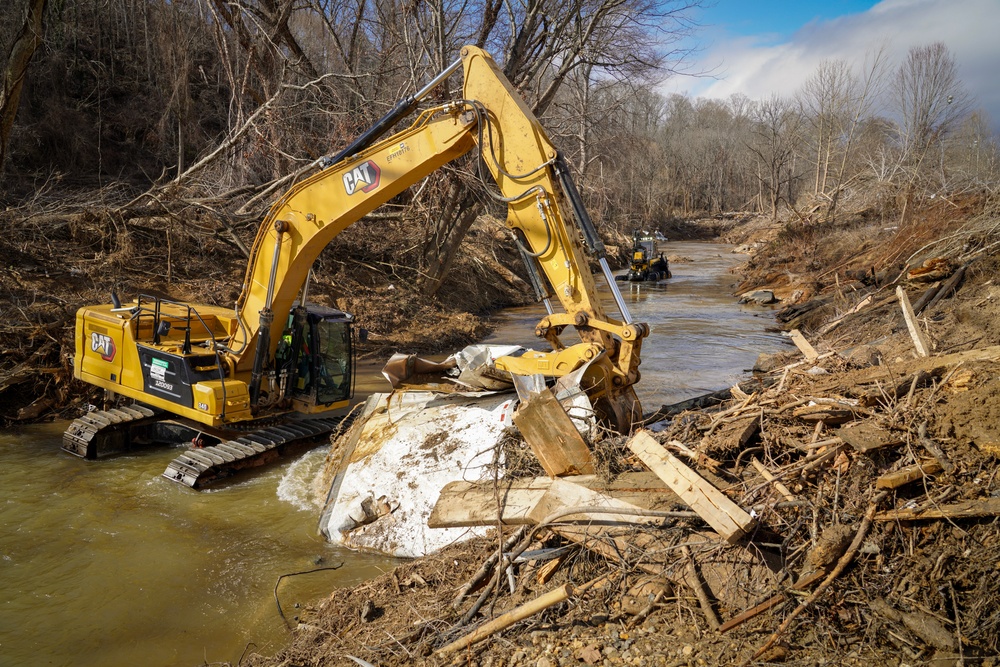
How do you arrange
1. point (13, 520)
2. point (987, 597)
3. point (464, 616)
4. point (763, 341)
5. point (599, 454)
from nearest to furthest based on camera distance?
point (987, 597), point (464, 616), point (599, 454), point (13, 520), point (763, 341)

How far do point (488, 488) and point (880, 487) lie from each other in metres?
2.59

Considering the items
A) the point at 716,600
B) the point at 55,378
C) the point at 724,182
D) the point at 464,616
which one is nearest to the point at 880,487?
the point at 716,600

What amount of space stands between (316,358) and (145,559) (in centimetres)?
281

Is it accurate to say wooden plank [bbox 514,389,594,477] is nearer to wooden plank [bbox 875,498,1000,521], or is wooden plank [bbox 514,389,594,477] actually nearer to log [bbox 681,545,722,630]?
log [bbox 681,545,722,630]

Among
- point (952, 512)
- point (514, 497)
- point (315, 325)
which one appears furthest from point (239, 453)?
point (952, 512)

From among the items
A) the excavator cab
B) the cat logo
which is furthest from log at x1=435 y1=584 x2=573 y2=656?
the cat logo

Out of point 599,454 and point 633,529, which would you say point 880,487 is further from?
point 599,454

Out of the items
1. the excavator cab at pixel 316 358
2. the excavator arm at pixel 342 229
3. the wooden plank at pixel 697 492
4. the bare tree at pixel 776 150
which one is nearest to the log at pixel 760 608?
the wooden plank at pixel 697 492

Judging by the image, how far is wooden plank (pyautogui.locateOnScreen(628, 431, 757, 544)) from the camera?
384cm

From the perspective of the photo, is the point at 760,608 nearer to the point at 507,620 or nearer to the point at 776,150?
the point at 507,620

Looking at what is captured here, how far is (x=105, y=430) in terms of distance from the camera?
7996mm

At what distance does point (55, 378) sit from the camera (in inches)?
384

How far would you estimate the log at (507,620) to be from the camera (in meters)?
3.74

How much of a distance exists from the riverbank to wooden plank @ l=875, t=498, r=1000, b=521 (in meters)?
0.01
